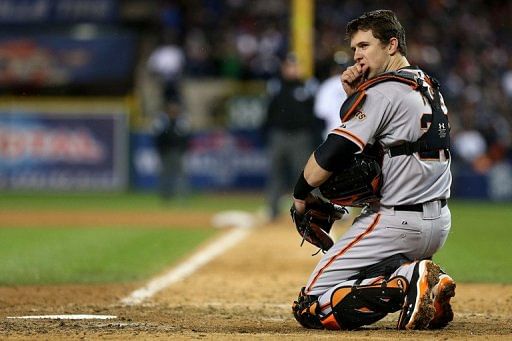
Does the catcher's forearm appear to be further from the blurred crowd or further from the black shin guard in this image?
the blurred crowd

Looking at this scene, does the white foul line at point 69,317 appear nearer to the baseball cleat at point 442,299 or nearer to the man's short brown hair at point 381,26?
the baseball cleat at point 442,299

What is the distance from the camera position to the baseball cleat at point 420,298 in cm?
600

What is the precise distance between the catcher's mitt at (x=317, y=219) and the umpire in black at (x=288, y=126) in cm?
899

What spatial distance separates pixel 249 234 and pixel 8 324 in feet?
26.2

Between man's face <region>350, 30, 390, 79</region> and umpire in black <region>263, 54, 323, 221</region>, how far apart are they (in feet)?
30.4

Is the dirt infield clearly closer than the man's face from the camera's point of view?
Yes

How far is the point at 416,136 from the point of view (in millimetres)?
6164

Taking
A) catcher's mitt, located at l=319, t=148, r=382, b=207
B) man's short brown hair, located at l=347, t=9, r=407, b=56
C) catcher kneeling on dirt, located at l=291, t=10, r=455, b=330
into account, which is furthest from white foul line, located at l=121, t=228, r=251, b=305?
man's short brown hair, located at l=347, t=9, r=407, b=56

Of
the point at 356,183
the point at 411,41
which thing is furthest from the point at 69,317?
the point at 411,41

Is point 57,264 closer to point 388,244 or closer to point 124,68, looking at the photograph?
point 388,244

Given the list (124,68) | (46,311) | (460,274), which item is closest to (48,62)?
(124,68)

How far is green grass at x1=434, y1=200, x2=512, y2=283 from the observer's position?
10120mm

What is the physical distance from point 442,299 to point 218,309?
1839 millimetres

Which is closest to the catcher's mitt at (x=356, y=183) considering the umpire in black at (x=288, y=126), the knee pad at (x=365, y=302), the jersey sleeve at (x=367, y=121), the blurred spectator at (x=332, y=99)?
the jersey sleeve at (x=367, y=121)
